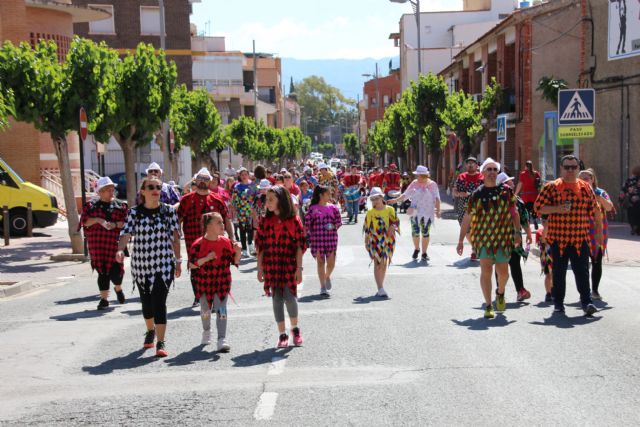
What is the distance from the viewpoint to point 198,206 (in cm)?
1188

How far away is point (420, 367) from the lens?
768 centimetres

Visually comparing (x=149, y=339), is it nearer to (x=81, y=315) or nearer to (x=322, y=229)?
(x=81, y=315)

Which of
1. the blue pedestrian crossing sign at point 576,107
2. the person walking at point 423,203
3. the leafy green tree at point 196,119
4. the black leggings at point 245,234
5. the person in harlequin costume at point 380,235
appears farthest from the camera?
the leafy green tree at point 196,119

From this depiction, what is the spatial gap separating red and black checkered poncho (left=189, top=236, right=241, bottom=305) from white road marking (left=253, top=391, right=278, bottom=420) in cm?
208

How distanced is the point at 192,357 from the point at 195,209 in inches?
147

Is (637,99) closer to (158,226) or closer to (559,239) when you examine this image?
(559,239)


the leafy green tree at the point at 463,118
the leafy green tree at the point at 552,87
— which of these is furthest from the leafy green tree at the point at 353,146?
the leafy green tree at the point at 552,87

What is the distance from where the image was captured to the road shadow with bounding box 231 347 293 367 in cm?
813

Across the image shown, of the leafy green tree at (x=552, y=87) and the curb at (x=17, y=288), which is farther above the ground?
the leafy green tree at (x=552, y=87)

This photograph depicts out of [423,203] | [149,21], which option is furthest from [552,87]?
[149,21]

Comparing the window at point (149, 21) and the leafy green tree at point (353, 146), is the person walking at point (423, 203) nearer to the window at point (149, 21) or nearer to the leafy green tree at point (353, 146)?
the window at point (149, 21)

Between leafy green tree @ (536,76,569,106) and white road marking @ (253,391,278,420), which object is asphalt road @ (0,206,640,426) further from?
leafy green tree @ (536,76,569,106)

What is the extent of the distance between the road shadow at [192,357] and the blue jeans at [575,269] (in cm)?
420

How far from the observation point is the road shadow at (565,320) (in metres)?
9.65
